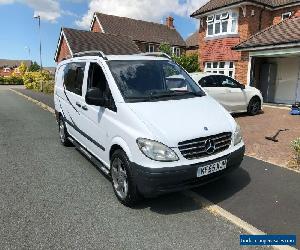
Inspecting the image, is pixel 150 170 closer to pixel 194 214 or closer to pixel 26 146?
pixel 194 214

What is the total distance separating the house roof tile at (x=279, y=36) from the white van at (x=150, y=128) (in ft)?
33.7

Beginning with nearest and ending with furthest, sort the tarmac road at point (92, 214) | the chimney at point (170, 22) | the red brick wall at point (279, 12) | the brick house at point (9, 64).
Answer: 1. the tarmac road at point (92, 214)
2. the red brick wall at point (279, 12)
3. the chimney at point (170, 22)
4. the brick house at point (9, 64)

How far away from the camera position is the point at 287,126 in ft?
31.8

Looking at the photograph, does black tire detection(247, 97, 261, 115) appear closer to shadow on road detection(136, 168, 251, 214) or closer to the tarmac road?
the tarmac road

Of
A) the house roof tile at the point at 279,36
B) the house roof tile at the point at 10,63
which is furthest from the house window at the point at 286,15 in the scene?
the house roof tile at the point at 10,63

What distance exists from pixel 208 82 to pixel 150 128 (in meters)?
7.13

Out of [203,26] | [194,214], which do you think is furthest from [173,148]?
[203,26]

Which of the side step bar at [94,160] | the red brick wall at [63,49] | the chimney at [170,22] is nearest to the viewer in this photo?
→ the side step bar at [94,160]

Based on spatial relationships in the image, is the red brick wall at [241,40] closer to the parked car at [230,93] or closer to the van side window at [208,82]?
the parked car at [230,93]

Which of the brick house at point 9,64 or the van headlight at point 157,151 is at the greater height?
the brick house at point 9,64

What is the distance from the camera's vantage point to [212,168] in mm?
4133

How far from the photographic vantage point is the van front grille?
12.9 feet

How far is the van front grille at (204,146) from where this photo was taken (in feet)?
12.9

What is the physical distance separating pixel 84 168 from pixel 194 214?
8.64 ft
